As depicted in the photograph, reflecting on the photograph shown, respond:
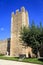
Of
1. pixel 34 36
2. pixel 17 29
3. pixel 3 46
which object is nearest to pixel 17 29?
pixel 17 29

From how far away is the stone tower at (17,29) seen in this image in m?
28.2

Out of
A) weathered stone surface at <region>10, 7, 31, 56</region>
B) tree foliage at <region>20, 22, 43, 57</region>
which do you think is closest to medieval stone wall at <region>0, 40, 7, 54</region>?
weathered stone surface at <region>10, 7, 31, 56</region>

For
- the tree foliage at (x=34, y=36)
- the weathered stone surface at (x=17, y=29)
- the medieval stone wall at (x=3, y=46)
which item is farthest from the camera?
the medieval stone wall at (x=3, y=46)

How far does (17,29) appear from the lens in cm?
2919

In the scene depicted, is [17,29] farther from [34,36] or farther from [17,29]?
[34,36]

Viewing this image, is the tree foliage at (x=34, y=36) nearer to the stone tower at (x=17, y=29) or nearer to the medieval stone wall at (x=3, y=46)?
the stone tower at (x=17, y=29)

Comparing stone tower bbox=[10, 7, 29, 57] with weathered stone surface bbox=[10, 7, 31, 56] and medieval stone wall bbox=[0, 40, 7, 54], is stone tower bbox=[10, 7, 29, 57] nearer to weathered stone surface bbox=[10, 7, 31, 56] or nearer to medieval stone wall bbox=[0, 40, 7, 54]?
weathered stone surface bbox=[10, 7, 31, 56]

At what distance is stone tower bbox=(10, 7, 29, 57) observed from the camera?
2821 centimetres

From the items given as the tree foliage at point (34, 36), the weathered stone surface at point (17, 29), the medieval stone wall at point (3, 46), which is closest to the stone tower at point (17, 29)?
the weathered stone surface at point (17, 29)

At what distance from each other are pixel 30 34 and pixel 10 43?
11.8 m

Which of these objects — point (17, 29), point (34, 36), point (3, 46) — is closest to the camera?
point (34, 36)

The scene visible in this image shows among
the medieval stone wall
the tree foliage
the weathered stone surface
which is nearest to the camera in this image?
the tree foliage

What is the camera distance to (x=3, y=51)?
3253cm

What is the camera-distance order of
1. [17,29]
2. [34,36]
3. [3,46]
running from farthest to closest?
[3,46]
[17,29]
[34,36]
